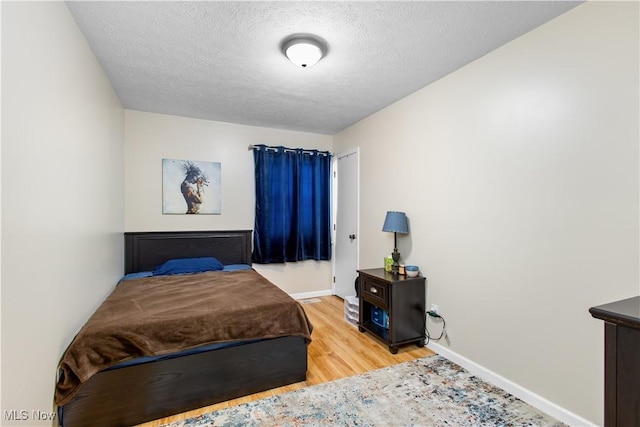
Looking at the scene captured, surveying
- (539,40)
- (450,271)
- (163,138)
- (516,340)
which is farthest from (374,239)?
(163,138)

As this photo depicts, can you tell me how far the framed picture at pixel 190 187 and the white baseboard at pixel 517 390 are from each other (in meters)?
3.19

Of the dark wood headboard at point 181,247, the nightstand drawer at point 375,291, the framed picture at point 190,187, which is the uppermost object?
the framed picture at point 190,187

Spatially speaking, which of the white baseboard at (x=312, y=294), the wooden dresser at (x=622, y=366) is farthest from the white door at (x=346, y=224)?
the wooden dresser at (x=622, y=366)

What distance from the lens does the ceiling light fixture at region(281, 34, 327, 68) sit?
2098mm

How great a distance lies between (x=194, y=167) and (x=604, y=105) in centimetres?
397

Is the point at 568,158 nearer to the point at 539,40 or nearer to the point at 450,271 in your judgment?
the point at 539,40

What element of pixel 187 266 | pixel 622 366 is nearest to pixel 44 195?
pixel 187 266

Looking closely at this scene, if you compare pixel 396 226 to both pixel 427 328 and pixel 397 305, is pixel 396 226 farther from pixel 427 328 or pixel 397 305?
pixel 427 328

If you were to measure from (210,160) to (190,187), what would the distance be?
448 mm

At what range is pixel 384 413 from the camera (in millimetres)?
1935

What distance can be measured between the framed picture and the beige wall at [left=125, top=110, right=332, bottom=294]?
0.07 metres

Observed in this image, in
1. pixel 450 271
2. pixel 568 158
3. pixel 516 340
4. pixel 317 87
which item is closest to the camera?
pixel 568 158

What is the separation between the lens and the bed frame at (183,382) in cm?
176

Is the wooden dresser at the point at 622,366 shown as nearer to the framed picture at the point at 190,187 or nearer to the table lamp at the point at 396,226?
the table lamp at the point at 396,226
